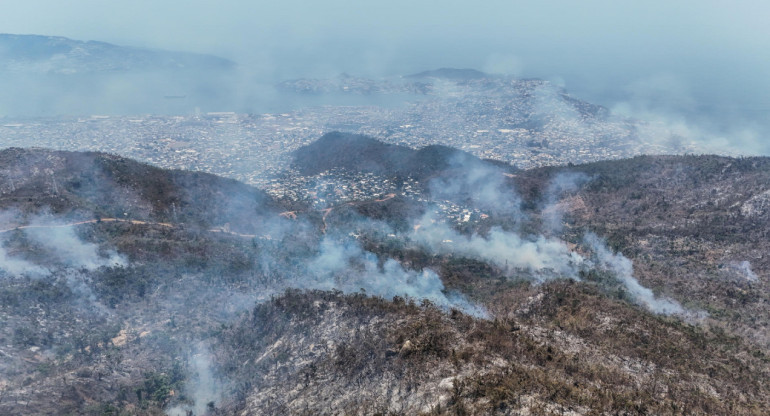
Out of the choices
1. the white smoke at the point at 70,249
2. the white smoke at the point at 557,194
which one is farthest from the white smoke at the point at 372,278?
the white smoke at the point at 557,194

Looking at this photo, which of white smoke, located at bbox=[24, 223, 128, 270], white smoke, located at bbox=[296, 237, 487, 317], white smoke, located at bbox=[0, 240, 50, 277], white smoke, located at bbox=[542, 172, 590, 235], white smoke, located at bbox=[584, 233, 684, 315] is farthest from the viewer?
white smoke, located at bbox=[542, 172, 590, 235]

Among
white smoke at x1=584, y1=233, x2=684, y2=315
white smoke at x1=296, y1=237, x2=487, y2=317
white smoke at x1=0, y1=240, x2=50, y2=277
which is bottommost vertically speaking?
white smoke at x1=296, y1=237, x2=487, y2=317

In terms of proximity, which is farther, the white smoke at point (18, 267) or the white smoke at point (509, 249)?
the white smoke at point (509, 249)

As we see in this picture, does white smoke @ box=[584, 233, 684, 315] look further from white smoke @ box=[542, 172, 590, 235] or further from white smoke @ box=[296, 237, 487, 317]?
white smoke @ box=[296, 237, 487, 317]

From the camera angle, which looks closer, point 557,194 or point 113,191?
point 113,191

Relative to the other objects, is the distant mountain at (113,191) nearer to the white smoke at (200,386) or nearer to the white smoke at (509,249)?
the white smoke at (509,249)

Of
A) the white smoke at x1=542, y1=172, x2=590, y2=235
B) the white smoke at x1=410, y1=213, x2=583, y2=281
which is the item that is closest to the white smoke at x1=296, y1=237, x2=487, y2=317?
the white smoke at x1=410, y1=213, x2=583, y2=281

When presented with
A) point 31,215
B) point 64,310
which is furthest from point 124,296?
point 31,215

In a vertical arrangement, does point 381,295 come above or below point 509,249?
above

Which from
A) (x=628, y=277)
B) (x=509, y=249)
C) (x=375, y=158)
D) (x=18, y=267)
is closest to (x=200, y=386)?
(x=18, y=267)

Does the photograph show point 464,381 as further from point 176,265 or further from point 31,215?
point 31,215

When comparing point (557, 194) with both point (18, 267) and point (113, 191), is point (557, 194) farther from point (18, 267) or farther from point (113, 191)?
point (18, 267)
